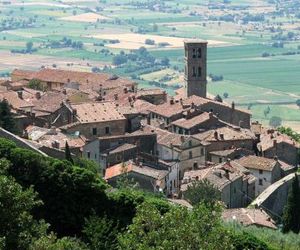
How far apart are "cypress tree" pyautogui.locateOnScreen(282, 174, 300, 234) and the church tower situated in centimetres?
3875

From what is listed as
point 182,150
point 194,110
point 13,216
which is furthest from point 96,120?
point 13,216

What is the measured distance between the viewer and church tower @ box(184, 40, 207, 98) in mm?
82500

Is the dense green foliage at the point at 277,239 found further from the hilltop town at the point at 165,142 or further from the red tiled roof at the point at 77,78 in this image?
the red tiled roof at the point at 77,78

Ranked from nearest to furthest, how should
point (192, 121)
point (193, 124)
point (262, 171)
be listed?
1. point (262, 171)
2. point (193, 124)
3. point (192, 121)

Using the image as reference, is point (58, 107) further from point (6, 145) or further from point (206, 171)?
point (6, 145)

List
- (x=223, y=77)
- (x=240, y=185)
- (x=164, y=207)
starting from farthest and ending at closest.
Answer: (x=223, y=77) → (x=240, y=185) → (x=164, y=207)

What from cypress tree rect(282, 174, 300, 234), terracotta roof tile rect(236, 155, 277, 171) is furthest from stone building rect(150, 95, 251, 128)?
cypress tree rect(282, 174, 300, 234)

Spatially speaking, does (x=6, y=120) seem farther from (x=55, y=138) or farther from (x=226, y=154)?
(x=226, y=154)

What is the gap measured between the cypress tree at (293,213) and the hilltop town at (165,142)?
920mm

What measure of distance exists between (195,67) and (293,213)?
4073 cm

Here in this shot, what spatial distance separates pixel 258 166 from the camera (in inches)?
2192

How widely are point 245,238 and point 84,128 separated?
30.1m

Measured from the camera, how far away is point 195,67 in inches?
3273

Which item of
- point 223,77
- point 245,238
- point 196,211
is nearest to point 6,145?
point 245,238
